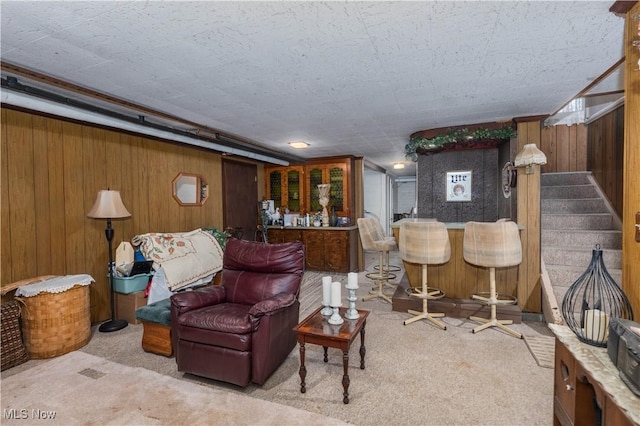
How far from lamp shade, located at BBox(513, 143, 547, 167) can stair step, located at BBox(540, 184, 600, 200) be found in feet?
5.45

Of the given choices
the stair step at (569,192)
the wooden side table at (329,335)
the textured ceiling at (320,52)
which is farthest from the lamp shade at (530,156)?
the wooden side table at (329,335)

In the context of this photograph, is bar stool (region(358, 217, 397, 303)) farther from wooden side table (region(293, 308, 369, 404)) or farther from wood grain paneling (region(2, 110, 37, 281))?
wood grain paneling (region(2, 110, 37, 281))

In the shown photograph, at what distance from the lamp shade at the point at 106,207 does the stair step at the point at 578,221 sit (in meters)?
5.36

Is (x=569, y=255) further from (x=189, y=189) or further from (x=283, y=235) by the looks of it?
(x=189, y=189)

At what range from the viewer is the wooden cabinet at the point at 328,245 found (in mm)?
5945

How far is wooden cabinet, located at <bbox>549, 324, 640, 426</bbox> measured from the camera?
1113mm

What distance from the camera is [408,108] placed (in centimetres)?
336

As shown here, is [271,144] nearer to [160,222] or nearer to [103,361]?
[160,222]

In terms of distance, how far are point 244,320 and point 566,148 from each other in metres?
5.88

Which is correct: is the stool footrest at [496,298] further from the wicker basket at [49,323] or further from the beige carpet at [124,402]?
the wicker basket at [49,323]

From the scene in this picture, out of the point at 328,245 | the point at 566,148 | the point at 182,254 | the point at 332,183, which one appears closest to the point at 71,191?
the point at 182,254

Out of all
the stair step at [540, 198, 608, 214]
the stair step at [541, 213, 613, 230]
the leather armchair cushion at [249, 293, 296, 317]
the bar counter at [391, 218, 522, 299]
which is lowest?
the bar counter at [391, 218, 522, 299]

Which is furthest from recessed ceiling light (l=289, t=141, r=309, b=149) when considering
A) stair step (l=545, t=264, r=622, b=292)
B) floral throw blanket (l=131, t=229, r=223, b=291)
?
stair step (l=545, t=264, r=622, b=292)

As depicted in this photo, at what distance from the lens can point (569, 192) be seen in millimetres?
4570
